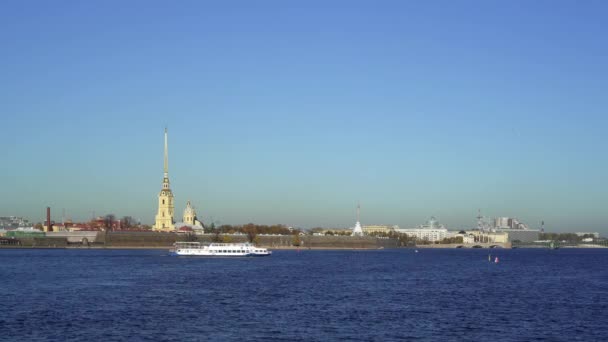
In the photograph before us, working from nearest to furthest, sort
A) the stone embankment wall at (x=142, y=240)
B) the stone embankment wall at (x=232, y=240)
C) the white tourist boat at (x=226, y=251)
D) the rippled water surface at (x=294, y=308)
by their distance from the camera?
the rippled water surface at (x=294, y=308)
the white tourist boat at (x=226, y=251)
the stone embankment wall at (x=142, y=240)
the stone embankment wall at (x=232, y=240)

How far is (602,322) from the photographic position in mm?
39812

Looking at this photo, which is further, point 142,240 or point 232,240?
point 232,240

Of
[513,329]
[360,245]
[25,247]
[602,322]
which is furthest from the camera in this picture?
[360,245]

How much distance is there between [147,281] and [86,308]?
19.4m

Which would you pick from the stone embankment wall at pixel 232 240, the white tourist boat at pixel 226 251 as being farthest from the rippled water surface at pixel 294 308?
the stone embankment wall at pixel 232 240

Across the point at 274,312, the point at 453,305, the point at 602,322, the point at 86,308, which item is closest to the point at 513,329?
the point at 602,322

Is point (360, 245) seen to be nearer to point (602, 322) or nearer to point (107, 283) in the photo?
point (107, 283)

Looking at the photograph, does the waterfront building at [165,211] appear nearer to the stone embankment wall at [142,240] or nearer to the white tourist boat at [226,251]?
the stone embankment wall at [142,240]

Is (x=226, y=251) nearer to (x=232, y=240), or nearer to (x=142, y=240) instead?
(x=142, y=240)

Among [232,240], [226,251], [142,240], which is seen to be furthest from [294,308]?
[232,240]

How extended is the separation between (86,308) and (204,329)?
10376 millimetres

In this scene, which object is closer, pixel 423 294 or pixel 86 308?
pixel 86 308

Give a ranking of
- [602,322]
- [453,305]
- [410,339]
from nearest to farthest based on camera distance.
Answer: [410,339]
[602,322]
[453,305]

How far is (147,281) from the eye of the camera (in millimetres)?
62156
